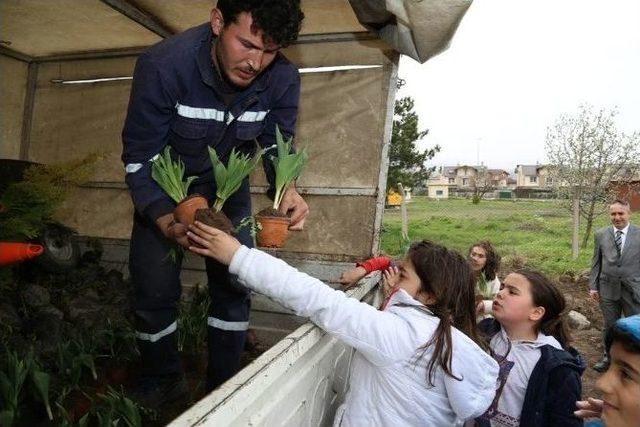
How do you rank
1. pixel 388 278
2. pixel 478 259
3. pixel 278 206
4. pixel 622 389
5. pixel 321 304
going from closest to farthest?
pixel 622 389 → pixel 321 304 → pixel 278 206 → pixel 388 278 → pixel 478 259

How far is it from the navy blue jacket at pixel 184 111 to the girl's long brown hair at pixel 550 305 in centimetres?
171

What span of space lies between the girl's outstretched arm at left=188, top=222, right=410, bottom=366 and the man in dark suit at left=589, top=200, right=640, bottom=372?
5484mm

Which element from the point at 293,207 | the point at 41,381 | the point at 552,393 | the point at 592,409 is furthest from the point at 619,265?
the point at 41,381

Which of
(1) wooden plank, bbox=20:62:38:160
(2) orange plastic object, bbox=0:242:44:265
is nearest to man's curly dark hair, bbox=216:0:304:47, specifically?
(2) orange plastic object, bbox=0:242:44:265

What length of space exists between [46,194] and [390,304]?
2835mm

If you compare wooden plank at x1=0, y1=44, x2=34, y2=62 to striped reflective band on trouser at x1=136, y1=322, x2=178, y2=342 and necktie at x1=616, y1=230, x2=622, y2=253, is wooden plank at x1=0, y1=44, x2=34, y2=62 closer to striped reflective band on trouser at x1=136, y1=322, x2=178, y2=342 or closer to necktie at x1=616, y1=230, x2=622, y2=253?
striped reflective band on trouser at x1=136, y1=322, x2=178, y2=342

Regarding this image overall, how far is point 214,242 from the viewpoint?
1.73m

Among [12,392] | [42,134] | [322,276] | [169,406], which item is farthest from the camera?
[42,134]

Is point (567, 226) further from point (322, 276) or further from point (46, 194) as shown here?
point (46, 194)

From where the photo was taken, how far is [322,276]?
4023 millimetres

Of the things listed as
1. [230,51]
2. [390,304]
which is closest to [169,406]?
[390,304]

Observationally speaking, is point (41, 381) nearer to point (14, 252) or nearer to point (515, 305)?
point (14, 252)

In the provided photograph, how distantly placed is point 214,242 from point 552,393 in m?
1.66

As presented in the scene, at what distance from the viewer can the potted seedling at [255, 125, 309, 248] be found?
2.21 metres
